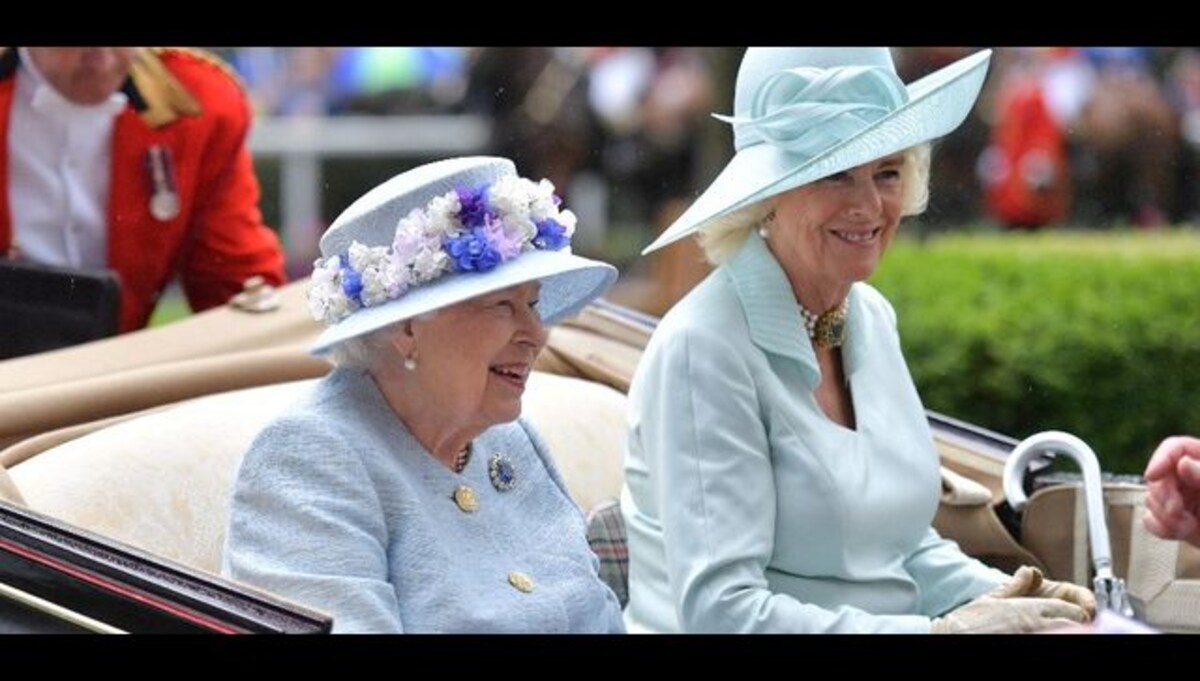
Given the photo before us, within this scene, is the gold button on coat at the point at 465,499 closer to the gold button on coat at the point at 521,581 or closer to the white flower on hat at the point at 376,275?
the gold button on coat at the point at 521,581

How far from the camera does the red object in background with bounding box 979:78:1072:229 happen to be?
6262 mm

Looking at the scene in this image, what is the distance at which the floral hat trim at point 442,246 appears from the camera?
2.48 meters

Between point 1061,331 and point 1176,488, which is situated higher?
point 1176,488

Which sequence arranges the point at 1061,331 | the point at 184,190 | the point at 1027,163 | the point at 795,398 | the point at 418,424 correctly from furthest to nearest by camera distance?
the point at 1027,163
the point at 1061,331
the point at 184,190
the point at 795,398
the point at 418,424

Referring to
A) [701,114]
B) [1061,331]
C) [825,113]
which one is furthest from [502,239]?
[1061,331]

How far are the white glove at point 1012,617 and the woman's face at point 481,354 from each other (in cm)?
51

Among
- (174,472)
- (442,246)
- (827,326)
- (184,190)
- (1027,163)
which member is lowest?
(1027,163)

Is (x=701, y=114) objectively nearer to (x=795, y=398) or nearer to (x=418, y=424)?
(x=795, y=398)

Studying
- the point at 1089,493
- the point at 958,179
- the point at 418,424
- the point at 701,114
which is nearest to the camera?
the point at 418,424

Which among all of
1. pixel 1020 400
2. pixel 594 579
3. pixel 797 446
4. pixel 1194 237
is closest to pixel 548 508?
pixel 594 579

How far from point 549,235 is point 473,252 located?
104 millimetres

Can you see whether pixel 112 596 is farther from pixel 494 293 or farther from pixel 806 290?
pixel 806 290

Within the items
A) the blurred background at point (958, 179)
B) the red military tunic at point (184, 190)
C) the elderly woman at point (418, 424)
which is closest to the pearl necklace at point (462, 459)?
the elderly woman at point (418, 424)

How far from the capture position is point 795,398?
8.81 feet
